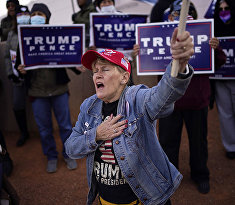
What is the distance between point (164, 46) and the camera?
9.09 feet

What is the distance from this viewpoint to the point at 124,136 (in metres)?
1.53

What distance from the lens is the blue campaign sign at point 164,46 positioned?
269 cm

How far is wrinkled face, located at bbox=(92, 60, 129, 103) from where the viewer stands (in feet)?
5.01

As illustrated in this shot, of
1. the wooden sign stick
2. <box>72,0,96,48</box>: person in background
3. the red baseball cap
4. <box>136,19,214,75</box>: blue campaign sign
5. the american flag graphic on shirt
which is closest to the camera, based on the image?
the wooden sign stick

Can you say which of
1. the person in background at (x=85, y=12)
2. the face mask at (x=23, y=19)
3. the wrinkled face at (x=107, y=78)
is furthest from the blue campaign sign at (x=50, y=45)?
the wrinkled face at (x=107, y=78)

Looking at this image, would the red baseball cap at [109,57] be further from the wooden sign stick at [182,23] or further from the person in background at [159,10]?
the person in background at [159,10]

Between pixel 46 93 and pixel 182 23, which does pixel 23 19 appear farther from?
pixel 182 23

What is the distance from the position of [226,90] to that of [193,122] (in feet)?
3.30

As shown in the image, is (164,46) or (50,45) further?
(50,45)

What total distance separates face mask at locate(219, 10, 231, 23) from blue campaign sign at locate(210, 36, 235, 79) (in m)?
0.25

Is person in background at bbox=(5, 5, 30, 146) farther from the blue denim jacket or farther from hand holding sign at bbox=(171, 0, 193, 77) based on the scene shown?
hand holding sign at bbox=(171, 0, 193, 77)

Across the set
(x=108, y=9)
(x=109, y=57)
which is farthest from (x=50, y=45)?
(x=109, y=57)

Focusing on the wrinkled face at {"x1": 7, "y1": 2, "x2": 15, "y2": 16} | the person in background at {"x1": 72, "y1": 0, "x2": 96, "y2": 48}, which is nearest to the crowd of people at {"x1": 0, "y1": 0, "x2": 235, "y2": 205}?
the person in background at {"x1": 72, "y1": 0, "x2": 96, "y2": 48}

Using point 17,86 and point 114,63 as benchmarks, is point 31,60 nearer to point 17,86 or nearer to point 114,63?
point 17,86
